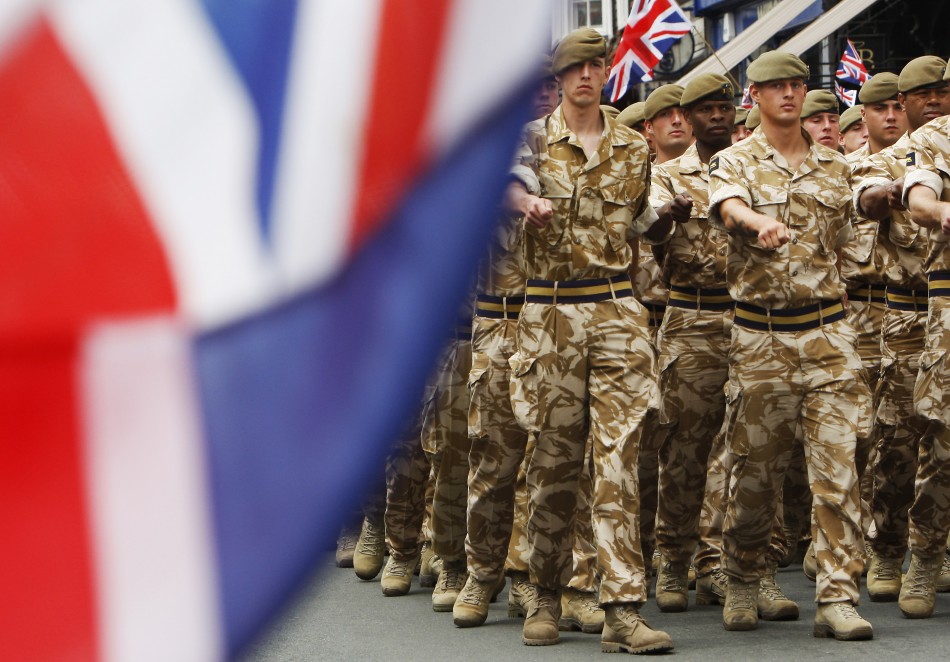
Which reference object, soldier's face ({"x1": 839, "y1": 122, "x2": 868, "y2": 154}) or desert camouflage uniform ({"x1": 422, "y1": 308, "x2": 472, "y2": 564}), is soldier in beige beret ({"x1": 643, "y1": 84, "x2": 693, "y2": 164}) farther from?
soldier's face ({"x1": 839, "y1": 122, "x2": 868, "y2": 154})

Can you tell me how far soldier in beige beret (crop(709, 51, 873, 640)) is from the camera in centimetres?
654

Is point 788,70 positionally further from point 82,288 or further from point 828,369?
point 82,288

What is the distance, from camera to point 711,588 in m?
7.82

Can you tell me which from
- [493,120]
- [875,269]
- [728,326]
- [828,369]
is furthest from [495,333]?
[493,120]

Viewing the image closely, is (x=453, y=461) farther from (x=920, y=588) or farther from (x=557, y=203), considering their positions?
(x=920, y=588)

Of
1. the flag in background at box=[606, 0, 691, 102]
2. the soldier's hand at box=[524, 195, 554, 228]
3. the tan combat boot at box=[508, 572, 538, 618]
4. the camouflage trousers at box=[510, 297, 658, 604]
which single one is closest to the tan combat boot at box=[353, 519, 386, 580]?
the tan combat boot at box=[508, 572, 538, 618]

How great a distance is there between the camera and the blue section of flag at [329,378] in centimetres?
103

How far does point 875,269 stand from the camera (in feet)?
28.6

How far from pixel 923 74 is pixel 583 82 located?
2.34 m

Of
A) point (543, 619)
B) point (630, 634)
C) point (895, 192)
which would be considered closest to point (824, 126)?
point (895, 192)

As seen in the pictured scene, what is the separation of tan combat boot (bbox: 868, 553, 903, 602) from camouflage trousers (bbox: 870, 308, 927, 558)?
37mm

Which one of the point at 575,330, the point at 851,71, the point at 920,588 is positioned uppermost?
the point at 851,71

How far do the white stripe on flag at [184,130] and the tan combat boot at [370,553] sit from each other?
7.88 m

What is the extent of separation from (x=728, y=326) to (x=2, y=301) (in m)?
7.08
